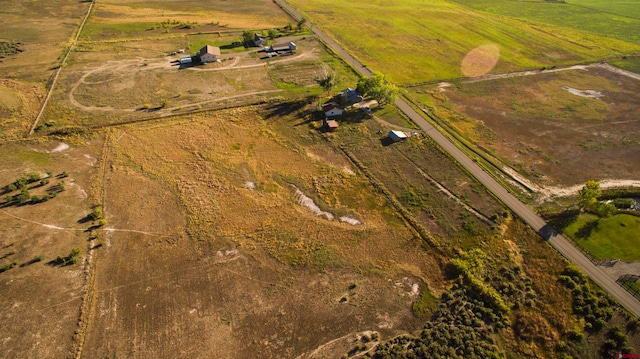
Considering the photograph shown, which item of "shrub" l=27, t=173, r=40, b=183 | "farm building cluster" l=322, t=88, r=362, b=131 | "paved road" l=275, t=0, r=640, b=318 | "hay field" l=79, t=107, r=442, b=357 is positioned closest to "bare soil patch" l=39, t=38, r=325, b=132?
"hay field" l=79, t=107, r=442, b=357

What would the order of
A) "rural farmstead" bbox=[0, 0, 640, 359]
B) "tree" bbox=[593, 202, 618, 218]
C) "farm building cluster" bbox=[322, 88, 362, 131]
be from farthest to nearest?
"farm building cluster" bbox=[322, 88, 362, 131] < "tree" bbox=[593, 202, 618, 218] < "rural farmstead" bbox=[0, 0, 640, 359]

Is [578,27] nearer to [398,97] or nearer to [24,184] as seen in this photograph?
[398,97]

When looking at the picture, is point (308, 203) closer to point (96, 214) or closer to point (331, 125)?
point (331, 125)

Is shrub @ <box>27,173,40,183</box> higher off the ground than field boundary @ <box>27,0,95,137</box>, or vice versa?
field boundary @ <box>27,0,95,137</box>

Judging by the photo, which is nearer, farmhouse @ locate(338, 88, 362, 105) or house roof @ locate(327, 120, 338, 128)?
house roof @ locate(327, 120, 338, 128)

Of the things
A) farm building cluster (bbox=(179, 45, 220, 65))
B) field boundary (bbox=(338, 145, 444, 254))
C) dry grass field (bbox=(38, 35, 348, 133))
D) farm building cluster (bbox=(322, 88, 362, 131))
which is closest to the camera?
field boundary (bbox=(338, 145, 444, 254))

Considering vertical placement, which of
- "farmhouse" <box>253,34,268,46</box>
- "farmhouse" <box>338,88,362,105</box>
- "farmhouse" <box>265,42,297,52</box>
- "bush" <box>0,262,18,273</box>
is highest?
"farmhouse" <box>253,34,268,46</box>

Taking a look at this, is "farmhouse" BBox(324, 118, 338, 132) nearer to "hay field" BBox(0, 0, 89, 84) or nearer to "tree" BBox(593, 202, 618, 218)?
"tree" BBox(593, 202, 618, 218)

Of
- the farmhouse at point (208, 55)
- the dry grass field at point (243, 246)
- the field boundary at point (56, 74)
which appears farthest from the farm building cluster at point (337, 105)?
the field boundary at point (56, 74)
